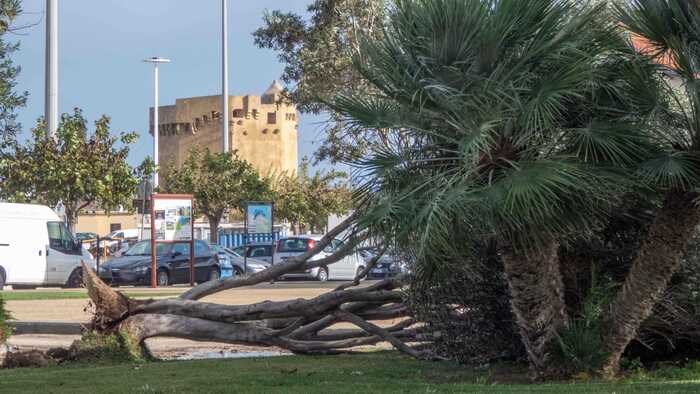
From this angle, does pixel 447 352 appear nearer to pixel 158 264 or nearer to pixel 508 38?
pixel 508 38

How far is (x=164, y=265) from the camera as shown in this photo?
108 ft

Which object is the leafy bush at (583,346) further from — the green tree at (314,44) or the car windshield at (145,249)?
the car windshield at (145,249)

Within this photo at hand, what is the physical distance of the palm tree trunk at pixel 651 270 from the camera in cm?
930

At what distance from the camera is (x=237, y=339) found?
12.4 m

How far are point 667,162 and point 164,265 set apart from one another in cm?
2554

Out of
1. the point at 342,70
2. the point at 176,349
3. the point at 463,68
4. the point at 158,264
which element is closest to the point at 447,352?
the point at 463,68

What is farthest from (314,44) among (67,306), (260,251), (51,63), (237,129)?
(237,129)

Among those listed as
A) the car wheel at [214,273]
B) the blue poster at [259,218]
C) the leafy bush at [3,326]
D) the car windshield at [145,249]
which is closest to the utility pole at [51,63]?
the car windshield at [145,249]

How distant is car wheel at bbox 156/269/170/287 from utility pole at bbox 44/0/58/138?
781cm

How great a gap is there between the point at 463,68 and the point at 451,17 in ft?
1.43

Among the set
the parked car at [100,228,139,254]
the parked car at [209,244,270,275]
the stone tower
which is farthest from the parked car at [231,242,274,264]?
the stone tower

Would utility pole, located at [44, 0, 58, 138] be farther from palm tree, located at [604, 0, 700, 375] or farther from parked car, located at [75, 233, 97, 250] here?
palm tree, located at [604, 0, 700, 375]

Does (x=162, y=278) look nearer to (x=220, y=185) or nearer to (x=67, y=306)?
(x=67, y=306)

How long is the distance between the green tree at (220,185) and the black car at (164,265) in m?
20.3
